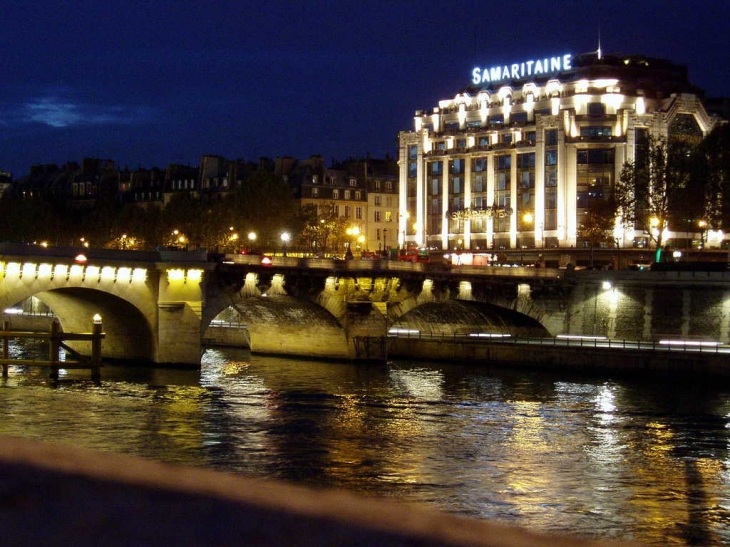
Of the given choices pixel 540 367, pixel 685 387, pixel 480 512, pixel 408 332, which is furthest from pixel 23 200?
pixel 480 512

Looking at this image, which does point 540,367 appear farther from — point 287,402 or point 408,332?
point 287,402

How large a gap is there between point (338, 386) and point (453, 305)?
77.1ft

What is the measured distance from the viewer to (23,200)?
A: 457 ft

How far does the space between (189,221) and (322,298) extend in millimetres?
61173

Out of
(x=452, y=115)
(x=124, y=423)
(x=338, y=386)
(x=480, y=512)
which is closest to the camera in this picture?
(x=480, y=512)

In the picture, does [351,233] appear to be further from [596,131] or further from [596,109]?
[596,109]

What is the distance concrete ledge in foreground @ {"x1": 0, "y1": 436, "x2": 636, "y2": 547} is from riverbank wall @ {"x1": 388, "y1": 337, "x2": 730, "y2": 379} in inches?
2076

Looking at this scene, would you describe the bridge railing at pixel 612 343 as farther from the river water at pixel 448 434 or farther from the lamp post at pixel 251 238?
the lamp post at pixel 251 238

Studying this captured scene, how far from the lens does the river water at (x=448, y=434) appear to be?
87.0 feet

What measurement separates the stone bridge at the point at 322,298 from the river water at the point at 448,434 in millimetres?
4446

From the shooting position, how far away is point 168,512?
181 inches

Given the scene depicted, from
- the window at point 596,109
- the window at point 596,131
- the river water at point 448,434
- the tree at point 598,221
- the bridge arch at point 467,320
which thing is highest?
the window at point 596,109

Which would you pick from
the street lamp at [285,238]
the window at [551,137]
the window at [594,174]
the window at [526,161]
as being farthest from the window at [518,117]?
the street lamp at [285,238]

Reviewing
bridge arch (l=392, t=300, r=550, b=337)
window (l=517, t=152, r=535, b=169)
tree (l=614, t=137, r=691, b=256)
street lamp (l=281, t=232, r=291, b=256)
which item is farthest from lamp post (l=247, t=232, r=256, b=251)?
tree (l=614, t=137, r=691, b=256)
